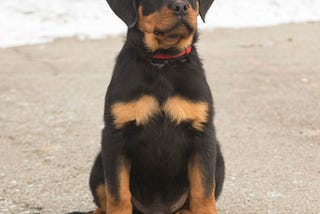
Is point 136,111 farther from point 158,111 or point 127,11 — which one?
point 127,11

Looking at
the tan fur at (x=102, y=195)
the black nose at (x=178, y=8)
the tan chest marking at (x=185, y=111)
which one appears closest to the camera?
the black nose at (x=178, y=8)

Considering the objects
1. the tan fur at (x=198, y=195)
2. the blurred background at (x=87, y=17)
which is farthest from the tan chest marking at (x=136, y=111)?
the blurred background at (x=87, y=17)

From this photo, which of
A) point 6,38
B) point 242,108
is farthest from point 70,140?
point 6,38

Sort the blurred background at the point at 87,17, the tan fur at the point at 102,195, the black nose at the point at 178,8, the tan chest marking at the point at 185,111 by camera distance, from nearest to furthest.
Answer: the black nose at the point at 178,8
the tan chest marking at the point at 185,111
the tan fur at the point at 102,195
the blurred background at the point at 87,17

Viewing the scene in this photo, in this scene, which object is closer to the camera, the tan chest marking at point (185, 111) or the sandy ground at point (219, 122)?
the tan chest marking at point (185, 111)

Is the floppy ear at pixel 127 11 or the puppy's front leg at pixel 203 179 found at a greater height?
the floppy ear at pixel 127 11

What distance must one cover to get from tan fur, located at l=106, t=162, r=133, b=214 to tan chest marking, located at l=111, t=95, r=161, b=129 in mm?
258

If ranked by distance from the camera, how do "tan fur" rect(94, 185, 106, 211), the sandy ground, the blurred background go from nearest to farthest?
"tan fur" rect(94, 185, 106, 211), the sandy ground, the blurred background

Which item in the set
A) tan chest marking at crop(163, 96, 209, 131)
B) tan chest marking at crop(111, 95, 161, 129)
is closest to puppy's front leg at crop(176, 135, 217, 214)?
tan chest marking at crop(163, 96, 209, 131)

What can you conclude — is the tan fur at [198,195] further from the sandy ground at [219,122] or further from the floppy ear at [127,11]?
the floppy ear at [127,11]

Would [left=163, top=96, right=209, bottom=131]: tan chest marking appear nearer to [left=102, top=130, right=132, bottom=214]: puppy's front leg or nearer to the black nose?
[left=102, top=130, right=132, bottom=214]: puppy's front leg

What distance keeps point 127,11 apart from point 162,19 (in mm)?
245

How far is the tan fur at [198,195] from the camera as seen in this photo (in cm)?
358

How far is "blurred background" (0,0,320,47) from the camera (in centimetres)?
1264
